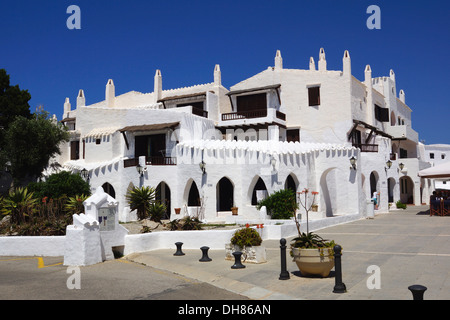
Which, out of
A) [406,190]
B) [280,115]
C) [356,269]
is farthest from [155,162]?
[406,190]

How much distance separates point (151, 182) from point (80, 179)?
4.77 meters

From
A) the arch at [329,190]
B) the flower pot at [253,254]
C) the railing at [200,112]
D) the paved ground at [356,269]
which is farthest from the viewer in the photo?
the railing at [200,112]

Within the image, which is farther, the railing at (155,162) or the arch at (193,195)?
the arch at (193,195)

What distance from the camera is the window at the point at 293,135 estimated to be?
32166 millimetres

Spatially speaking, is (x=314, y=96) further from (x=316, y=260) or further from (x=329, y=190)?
(x=316, y=260)

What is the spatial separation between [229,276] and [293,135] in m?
23.6

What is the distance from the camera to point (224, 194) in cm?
2753

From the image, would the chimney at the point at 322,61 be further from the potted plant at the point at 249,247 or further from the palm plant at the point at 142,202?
the potted plant at the point at 249,247

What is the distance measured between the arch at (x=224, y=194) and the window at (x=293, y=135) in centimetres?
761

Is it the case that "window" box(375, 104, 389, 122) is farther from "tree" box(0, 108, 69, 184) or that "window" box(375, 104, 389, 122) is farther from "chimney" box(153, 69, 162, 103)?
"tree" box(0, 108, 69, 184)

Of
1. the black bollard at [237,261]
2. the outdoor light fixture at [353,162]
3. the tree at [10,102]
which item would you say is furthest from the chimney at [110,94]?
the black bollard at [237,261]

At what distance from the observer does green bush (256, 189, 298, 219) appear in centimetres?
2072

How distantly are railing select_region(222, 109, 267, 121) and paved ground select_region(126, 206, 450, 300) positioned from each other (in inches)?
650
